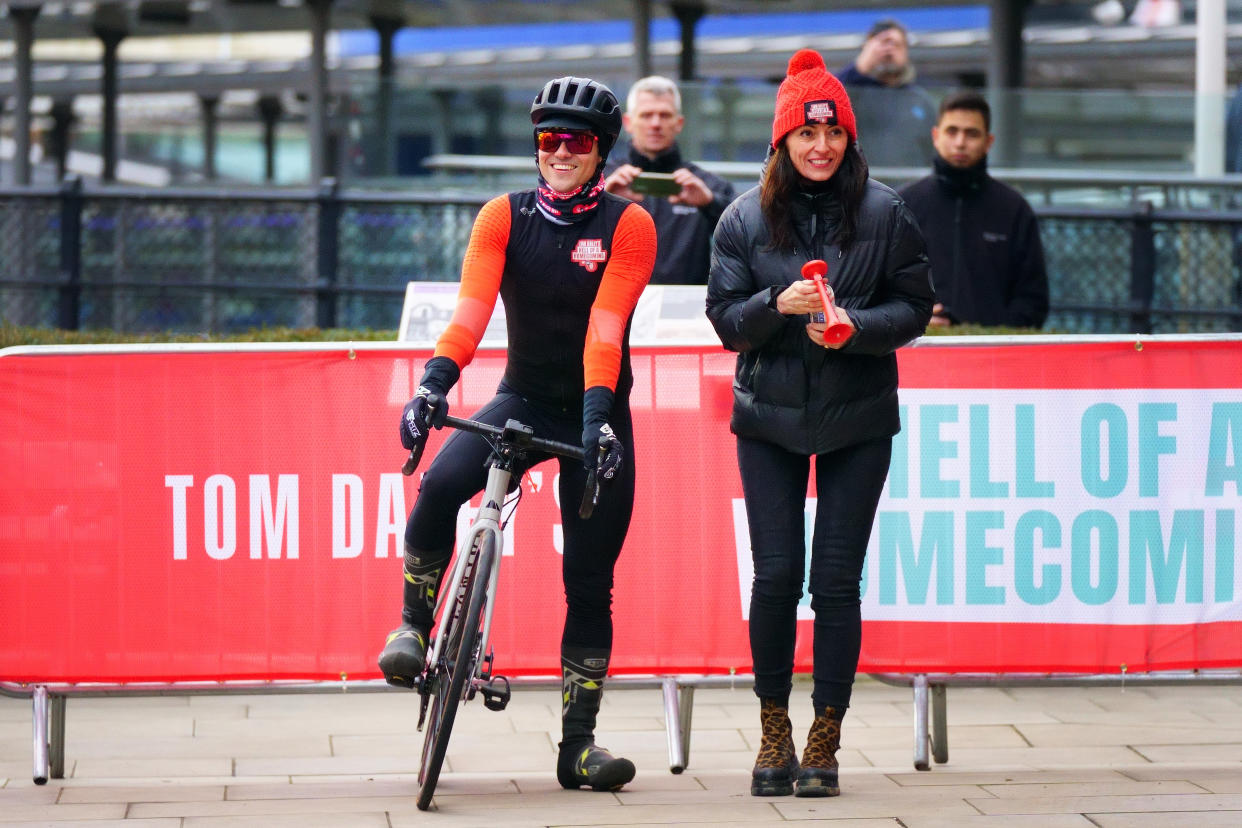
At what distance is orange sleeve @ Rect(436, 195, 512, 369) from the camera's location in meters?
5.05

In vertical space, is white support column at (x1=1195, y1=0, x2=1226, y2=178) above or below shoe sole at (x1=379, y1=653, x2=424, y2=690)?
above

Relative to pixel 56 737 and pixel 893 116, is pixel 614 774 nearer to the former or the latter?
pixel 56 737

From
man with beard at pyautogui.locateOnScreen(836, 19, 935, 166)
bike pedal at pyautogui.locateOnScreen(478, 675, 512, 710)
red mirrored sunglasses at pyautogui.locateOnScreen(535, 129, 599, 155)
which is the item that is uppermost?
man with beard at pyautogui.locateOnScreen(836, 19, 935, 166)

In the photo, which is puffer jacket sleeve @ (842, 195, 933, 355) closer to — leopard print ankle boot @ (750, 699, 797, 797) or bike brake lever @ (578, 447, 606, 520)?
bike brake lever @ (578, 447, 606, 520)

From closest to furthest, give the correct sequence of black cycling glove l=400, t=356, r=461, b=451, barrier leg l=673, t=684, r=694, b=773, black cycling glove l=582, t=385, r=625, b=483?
black cycling glove l=400, t=356, r=461, b=451
black cycling glove l=582, t=385, r=625, b=483
barrier leg l=673, t=684, r=694, b=773

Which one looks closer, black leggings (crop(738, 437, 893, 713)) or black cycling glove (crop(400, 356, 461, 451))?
black cycling glove (crop(400, 356, 461, 451))

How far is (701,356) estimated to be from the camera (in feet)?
20.1

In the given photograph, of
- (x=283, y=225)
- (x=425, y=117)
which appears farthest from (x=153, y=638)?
(x=425, y=117)

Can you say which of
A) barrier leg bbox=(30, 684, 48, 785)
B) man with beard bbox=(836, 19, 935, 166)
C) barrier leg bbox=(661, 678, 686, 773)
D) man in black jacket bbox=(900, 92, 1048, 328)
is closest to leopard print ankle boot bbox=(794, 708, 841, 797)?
barrier leg bbox=(661, 678, 686, 773)

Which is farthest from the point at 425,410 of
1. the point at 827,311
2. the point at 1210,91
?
the point at 1210,91

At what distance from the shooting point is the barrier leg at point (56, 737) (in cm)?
579

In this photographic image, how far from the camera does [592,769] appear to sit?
534 centimetres

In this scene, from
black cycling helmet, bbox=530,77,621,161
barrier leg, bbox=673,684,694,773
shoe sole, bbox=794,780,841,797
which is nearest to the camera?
black cycling helmet, bbox=530,77,621,161

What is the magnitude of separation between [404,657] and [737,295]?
4.71ft
